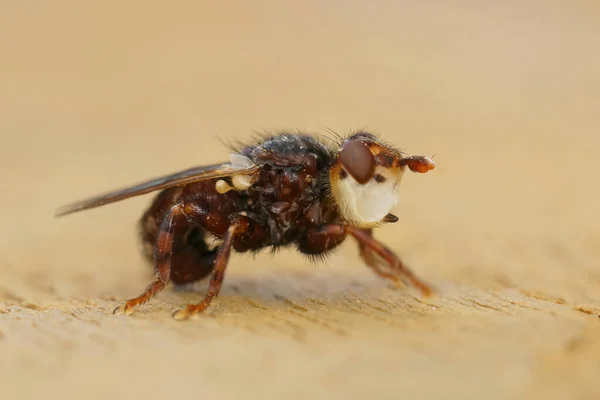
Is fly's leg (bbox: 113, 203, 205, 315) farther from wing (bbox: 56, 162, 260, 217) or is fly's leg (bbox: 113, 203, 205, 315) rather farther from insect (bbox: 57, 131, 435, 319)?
wing (bbox: 56, 162, 260, 217)

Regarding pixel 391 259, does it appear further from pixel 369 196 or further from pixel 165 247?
pixel 165 247

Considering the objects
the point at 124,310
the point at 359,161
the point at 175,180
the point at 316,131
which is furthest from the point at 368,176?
the point at 316,131

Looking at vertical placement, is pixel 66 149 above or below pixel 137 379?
below

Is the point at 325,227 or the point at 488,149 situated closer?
the point at 325,227

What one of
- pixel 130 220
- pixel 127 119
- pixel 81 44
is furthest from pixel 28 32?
pixel 130 220

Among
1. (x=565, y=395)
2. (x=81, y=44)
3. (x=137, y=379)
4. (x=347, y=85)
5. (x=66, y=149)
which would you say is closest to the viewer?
(x=565, y=395)

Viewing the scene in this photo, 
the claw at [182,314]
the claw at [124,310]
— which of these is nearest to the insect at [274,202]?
the claw at [124,310]

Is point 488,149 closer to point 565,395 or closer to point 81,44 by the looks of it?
point 565,395
